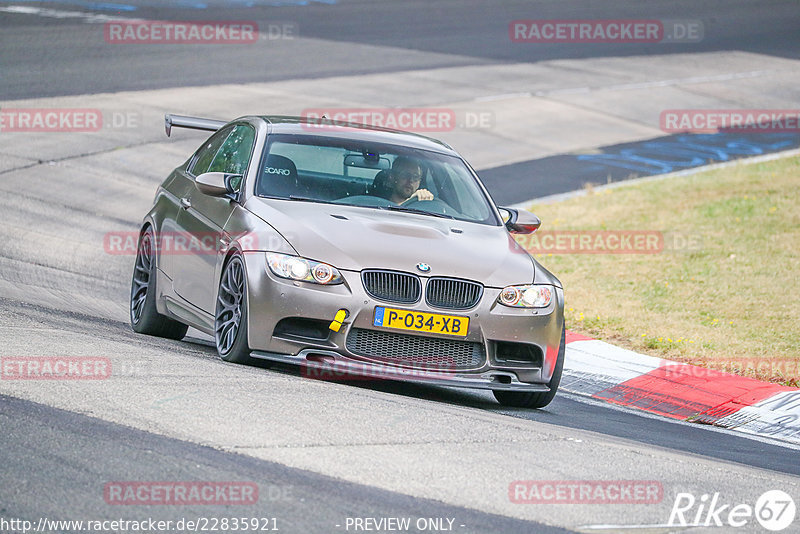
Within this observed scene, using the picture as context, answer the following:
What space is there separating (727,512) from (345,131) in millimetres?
4463

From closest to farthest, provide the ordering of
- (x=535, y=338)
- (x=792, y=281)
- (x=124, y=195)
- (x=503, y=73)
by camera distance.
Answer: (x=535, y=338), (x=792, y=281), (x=124, y=195), (x=503, y=73)

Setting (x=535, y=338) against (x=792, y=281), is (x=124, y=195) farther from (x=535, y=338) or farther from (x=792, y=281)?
(x=535, y=338)

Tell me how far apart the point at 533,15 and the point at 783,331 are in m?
25.4

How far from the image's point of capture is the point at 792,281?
1310cm

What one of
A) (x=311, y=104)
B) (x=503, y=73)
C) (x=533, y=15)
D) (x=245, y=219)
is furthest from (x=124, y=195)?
(x=533, y=15)

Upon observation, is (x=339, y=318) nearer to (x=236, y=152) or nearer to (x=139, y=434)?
(x=139, y=434)

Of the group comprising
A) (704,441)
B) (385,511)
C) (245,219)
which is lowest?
(704,441)

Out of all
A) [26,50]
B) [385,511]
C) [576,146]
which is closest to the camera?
[385,511]

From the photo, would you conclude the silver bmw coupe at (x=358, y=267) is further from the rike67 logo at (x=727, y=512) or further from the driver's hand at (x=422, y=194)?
the rike67 logo at (x=727, y=512)

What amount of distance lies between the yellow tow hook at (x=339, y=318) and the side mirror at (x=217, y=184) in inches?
56.2

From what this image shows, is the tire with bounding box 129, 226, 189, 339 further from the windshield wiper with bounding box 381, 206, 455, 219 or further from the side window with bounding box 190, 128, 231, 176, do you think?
the windshield wiper with bounding box 381, 206, 455, 219

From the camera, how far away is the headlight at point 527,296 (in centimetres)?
778

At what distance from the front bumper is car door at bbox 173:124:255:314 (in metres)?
0.75

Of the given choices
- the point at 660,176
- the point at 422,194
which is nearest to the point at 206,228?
the point at 422,194
